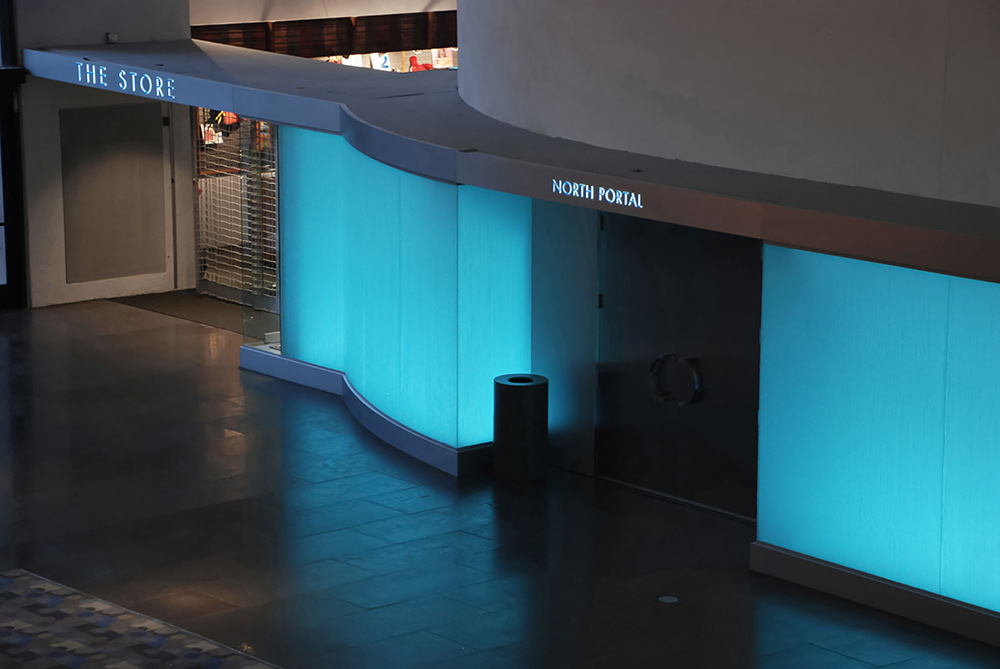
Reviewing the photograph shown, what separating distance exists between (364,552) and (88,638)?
210 centimetres

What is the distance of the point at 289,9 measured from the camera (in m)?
20.5

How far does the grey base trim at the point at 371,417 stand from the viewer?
11.9 m

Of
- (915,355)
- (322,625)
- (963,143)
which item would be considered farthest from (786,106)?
(322,625)

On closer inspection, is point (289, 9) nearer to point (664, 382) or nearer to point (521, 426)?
point (521, 426)

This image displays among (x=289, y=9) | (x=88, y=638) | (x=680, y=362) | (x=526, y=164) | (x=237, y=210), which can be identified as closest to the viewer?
(x=88, y=638)

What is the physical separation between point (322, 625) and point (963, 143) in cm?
476

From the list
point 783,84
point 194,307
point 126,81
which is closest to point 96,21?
point 126,81

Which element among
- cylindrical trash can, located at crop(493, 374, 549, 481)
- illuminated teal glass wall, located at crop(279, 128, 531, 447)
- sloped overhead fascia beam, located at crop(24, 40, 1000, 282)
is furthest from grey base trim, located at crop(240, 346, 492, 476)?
sloped overhead fascia beam, located at crop(24, 40, 1000, 282)

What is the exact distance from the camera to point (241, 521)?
1070cm

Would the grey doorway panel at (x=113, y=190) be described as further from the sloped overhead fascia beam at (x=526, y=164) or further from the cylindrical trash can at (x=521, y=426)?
the cylindrical trash can at (x=521, y=426)

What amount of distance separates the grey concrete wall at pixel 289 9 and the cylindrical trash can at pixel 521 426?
9.92 metres

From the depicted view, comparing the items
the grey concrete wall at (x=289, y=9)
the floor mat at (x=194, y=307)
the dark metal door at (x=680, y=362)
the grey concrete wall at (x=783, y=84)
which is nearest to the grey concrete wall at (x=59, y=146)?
the floor mat at (x=194, y=307)

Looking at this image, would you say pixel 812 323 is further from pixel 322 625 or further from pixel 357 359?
pixel 357 359

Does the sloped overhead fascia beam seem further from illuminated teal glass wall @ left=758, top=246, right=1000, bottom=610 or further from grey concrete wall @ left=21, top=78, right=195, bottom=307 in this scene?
grey concrete wall @ left=21, top=78, right=195, bottom=307
